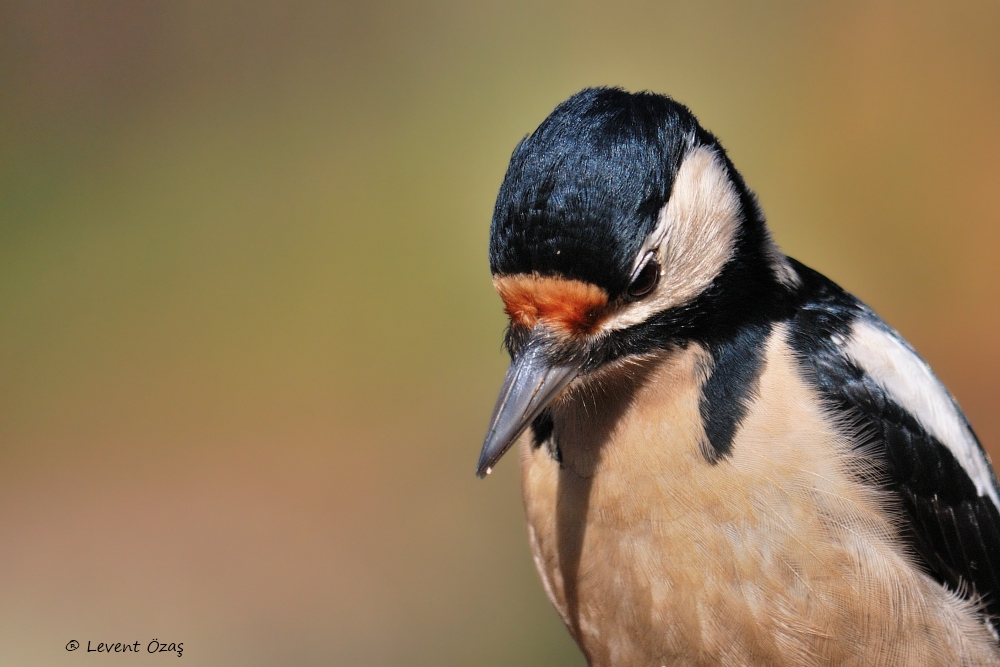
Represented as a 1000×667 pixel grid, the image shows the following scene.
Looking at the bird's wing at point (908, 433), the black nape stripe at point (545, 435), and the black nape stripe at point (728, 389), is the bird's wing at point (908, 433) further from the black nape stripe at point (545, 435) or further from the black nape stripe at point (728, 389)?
the black nape stripe at point (545, 435)

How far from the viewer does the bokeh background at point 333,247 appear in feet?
15.8

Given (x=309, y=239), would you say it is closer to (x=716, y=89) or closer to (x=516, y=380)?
(x=716, y=89)

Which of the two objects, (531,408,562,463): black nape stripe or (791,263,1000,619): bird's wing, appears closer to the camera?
(791,263,1000,619): bird's wing

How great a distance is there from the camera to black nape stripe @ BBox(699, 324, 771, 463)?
6.44 ft

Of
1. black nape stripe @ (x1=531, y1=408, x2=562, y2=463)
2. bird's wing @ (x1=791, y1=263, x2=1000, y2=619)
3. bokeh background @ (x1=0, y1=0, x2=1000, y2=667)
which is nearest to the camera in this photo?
bird's wing @ (x1=791, y1=263, x2=1000, y2=619)

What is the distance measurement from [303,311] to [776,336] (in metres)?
4.42

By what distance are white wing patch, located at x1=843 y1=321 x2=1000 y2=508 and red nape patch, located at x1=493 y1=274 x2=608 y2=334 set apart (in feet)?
2.03

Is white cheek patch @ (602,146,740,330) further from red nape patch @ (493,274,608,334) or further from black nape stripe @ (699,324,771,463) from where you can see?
black nape stripe @ (699,324,771,463)

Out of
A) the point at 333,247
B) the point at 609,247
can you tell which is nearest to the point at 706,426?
the point at 609,247

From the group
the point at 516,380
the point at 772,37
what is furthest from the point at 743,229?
the point at 772,37

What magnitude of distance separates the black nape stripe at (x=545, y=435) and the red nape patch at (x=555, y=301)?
0.35 m

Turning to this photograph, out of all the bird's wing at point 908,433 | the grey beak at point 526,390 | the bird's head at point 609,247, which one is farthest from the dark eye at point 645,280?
the bird's wing at point 908,433

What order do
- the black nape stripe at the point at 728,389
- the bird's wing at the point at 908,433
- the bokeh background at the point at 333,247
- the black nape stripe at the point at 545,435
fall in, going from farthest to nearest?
1. the bokeh background at the point at 333,247
2. the black nape stripe at the point at 545,435
3. the bird's wing at the point at 908,433
4. the black nape stripe at the point at 728,389

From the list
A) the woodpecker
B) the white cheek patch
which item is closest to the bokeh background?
the woodpecker
